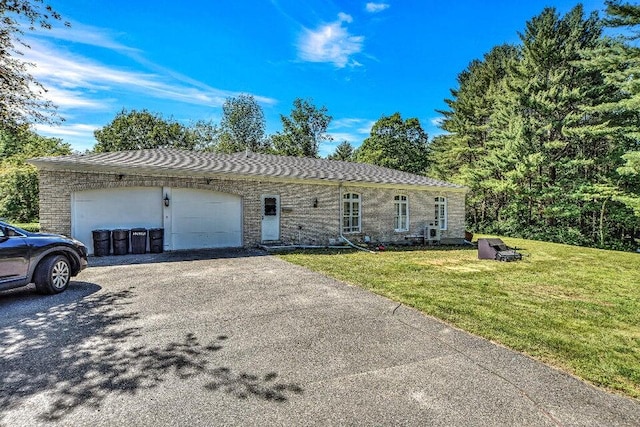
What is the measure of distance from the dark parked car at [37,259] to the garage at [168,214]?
15.2ft

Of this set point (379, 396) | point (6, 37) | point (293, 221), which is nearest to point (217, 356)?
point (379, 396)

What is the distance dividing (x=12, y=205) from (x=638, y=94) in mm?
38396

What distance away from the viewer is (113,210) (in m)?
10.6

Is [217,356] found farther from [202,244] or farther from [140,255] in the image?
[202,244]

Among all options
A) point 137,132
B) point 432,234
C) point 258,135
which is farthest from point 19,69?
point 258,135

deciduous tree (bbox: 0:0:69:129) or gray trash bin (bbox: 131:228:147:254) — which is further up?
deciduous tree (bbox: 0:0:69:129)

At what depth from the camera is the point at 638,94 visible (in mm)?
13102

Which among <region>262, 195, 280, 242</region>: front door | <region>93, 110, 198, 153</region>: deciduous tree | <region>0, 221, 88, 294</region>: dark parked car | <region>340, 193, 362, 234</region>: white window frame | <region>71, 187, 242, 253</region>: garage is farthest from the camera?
<region>93, 110, 198, 153</region>: deciduous tree

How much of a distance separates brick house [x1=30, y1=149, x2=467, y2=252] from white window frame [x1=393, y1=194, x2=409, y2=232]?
50 millimetres

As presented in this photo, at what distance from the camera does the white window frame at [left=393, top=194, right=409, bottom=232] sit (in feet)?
52.2

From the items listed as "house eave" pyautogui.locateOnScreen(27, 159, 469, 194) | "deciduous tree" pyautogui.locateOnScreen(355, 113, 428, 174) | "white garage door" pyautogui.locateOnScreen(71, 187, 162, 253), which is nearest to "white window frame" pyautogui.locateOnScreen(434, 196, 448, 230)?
"house eave" pyautogui.locateOnScreen(27, 159, 469, 194)

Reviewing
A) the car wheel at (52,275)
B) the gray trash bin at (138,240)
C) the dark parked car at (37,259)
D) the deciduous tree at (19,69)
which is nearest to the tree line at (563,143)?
the gray trash bin at (138,240)

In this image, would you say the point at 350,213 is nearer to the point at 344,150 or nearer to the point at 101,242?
the point at 101,242

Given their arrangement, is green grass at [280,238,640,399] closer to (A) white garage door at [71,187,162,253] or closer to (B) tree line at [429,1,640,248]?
(A) white garage door at [71,187,162,253]
